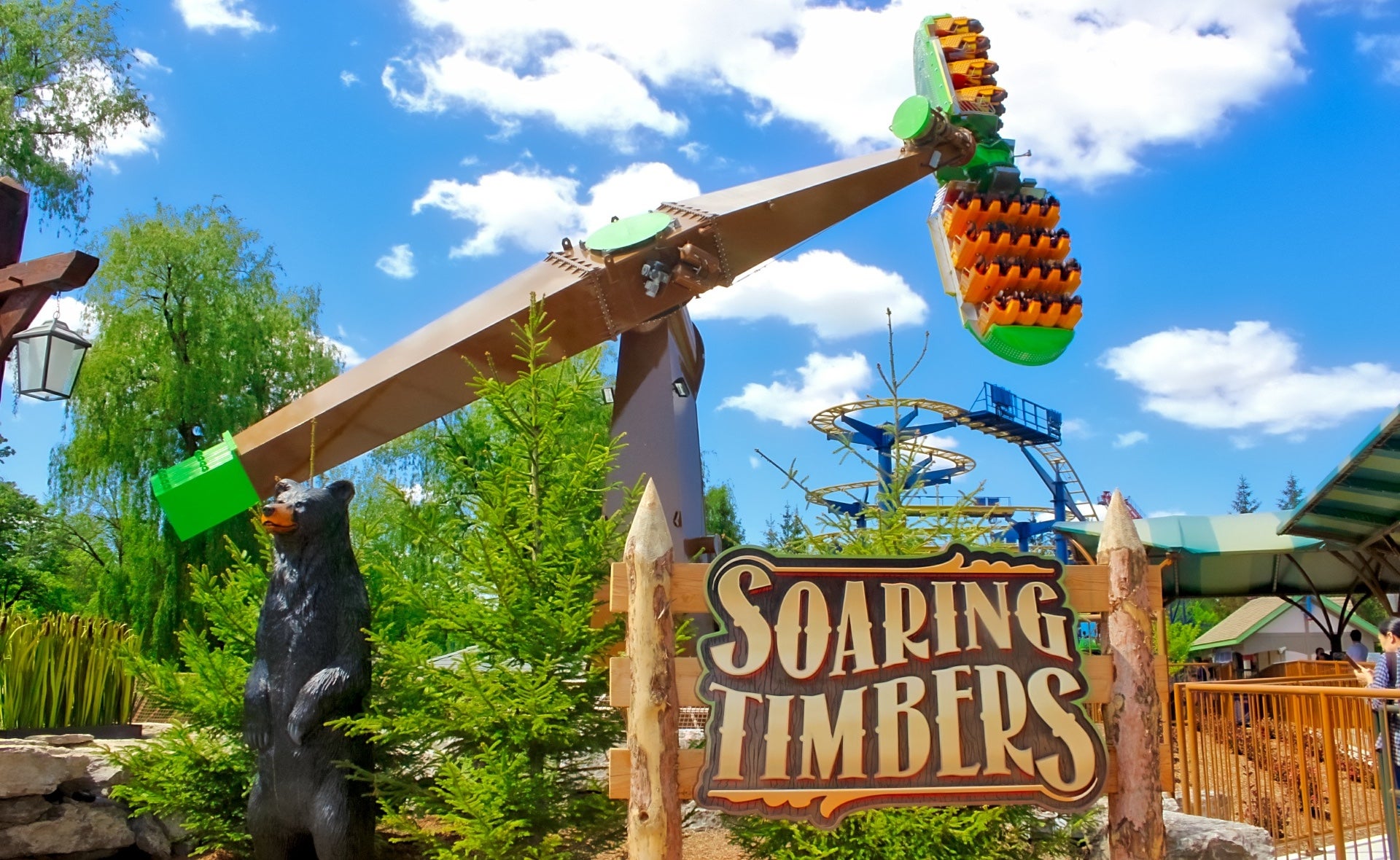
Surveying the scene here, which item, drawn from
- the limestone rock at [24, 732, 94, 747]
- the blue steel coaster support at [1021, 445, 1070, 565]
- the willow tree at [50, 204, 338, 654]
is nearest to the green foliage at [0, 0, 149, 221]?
the willow tree at [50, 204, 338, 654]

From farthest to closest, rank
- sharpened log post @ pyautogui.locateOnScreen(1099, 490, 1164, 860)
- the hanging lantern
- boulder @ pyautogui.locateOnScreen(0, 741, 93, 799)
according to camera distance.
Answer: boulder @ pyautogui.locateOnScreen(0, 741, 93, 799) → the hanging lantern → sharpened log post @ pyautogui.locateOnScreen(1099, 490, 1164, 860)

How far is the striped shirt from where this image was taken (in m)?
6.32

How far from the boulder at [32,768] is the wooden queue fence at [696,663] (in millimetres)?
4269

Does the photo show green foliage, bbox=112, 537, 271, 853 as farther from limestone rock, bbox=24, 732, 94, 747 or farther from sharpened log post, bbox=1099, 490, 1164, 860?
sharpened log post, bbox=1099, 490, 1164, 860

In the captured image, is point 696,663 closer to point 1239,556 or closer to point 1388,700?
point 1388,700

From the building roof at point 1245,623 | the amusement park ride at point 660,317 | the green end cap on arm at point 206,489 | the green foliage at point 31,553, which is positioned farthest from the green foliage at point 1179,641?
the green foliage at point 31,553

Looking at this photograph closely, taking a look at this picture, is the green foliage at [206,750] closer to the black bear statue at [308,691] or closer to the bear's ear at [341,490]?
the black bear statue at [308,691]

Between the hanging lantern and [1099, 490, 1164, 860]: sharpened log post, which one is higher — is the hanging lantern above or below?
A: above

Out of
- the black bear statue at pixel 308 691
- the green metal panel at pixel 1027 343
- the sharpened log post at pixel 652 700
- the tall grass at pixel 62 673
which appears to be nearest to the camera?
the sharpened log post at pixel 652 700

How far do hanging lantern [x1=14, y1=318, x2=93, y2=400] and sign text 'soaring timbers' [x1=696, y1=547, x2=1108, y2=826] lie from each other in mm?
4005

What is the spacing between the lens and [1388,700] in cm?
657

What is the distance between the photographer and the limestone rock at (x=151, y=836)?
678 centimetres

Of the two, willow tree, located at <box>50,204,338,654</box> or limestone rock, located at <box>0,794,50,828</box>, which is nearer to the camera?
limestone rock, located at <box>0,794,50,828</box>

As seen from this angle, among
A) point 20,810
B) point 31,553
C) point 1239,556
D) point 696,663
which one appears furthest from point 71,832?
point 31,553
